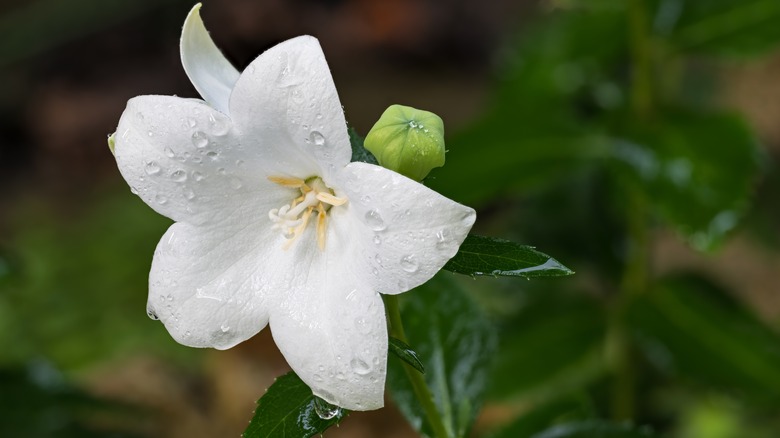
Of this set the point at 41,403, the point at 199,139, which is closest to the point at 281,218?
the point at 199,139

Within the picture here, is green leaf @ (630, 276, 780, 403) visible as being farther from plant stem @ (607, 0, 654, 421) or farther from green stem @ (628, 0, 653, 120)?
green stem @ (628, 0, 653, 120)

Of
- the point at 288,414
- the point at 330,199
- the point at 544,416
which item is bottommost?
the point at 544,416

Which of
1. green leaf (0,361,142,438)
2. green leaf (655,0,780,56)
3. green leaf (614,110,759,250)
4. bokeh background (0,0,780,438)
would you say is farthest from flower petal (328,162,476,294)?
green leaf (655,0,780,56)

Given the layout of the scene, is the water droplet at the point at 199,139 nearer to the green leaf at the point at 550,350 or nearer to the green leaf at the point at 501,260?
the green leaf at the point at 501,260

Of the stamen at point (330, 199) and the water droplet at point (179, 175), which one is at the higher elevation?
the water droplet at point (179, 175)

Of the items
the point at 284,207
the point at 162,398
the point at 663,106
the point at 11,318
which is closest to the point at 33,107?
the point at 11,318

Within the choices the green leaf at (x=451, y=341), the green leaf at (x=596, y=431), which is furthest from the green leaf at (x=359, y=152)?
the green leaf at (x=596, y=431)

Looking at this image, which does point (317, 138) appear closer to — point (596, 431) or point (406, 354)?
point (406, 354)
